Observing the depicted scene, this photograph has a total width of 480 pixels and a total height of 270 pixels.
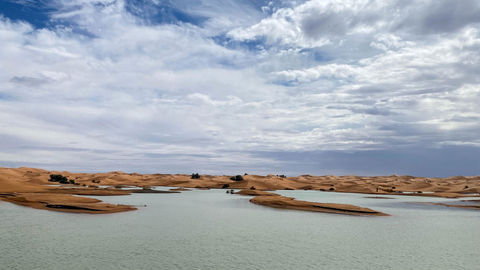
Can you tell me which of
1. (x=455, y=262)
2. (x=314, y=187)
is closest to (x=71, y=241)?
(x=455, y=262)

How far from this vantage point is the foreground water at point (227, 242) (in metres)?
16.2

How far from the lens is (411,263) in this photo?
16953 millimetres

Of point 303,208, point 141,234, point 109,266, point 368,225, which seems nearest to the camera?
point 109,266

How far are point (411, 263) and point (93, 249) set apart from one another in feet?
52.6

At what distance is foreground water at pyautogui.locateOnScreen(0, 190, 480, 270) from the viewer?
53.2ft

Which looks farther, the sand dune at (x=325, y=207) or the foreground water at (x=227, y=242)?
the sand dune at (x=325, y=207)

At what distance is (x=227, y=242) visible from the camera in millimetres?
20703

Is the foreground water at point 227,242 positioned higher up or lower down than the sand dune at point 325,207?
lower down

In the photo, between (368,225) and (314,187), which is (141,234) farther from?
(314,187)

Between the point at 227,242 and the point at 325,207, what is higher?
the point at 325,207

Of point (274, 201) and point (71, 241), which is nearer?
point (71, 241)

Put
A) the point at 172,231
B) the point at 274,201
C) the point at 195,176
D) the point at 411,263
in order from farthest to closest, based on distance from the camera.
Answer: the point at 195,176 → the point at 274,201 → the point at 172,231 → the point at 411,263

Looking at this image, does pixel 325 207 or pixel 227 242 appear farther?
pixel 325 207

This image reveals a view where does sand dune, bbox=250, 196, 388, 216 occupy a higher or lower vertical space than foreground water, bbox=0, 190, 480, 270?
higher
